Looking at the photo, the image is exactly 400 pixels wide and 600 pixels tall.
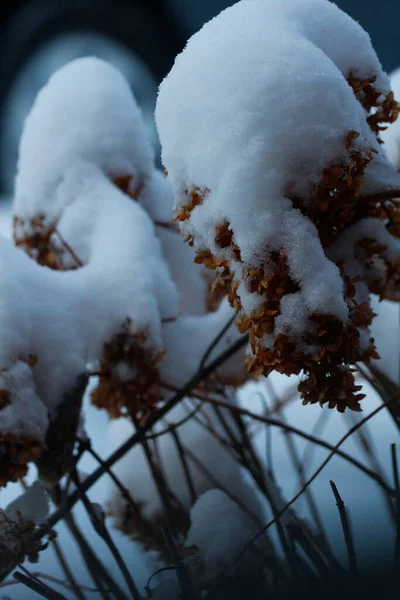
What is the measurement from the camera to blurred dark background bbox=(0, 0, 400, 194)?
2.92 metres

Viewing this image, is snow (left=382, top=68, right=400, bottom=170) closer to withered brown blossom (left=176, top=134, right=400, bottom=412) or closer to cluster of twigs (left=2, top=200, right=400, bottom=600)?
cluster of twigs (left=2, top=200, right=400, bottom=600)

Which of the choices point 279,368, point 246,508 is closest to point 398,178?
point 279,368

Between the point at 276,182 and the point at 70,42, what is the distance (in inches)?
111

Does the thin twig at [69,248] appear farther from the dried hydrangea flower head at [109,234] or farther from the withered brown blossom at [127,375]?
the withered brown blossom at [127,375]

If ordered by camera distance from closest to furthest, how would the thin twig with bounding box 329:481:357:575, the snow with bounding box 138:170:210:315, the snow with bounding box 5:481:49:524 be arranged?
the thin twig with bounding box 329:481:357:575, the snow with bounding box 5:481:49:524, the snow with bounding box 138:170:210:315

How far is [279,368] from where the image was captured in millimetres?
550

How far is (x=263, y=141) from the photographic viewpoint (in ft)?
1.86

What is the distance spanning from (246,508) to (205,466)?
0.29 metres

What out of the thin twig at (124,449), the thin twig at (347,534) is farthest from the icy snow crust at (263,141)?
the thin twig at (124,449)

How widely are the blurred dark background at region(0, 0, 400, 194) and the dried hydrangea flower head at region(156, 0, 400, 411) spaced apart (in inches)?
89.8

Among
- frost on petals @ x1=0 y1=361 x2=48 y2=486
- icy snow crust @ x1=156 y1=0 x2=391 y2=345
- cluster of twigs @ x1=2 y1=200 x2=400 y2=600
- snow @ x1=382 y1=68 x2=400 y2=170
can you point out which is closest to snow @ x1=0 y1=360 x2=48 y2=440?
frost on petals @ x1=0 y1=361 x2=48 y2=486

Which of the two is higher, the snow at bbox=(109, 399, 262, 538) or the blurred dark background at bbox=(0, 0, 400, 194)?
the blurred dark background at bbox=(0, 0, 400, 194)

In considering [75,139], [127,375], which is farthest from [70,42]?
[127,375]

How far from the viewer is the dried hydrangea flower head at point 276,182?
0.55m
